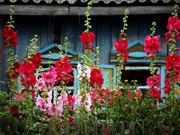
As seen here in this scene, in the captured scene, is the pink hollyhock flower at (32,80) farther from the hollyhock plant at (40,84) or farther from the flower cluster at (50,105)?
the flower cluster at (50,105)

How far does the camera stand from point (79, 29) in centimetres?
563

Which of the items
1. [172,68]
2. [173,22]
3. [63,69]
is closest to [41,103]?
[63,69]

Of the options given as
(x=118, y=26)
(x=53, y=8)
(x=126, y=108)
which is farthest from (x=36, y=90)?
(x=118, y=26)

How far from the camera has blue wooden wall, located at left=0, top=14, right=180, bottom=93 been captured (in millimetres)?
5574

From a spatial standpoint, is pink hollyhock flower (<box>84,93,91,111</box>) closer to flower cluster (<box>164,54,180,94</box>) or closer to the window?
flower cluster (<box>164,54,180,94</box>)

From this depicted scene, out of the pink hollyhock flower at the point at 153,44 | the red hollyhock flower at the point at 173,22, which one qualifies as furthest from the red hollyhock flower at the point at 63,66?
the red hollyhock flower at the point at 173,22

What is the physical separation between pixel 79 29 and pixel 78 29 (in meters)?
0.02

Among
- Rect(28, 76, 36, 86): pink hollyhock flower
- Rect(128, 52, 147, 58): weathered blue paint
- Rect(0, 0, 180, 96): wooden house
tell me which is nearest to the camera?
Rect(28, 76, 36, 86): pink hollyhock flower

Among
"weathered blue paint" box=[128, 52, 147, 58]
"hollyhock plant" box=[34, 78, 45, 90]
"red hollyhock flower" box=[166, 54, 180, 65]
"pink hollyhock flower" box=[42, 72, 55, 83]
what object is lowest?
"hollyhock plant" box=[34, 78, 45, 90]

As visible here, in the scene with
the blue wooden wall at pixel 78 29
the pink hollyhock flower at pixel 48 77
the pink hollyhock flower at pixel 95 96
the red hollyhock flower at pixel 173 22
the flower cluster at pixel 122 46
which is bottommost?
the pink hollyhock flower at pixel 95 96

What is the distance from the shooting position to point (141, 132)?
2973 millimetres

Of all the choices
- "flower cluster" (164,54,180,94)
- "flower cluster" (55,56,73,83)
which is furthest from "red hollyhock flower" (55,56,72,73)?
"flower cluster" (164,54,180,94)

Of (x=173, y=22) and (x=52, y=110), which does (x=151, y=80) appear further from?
(x=52, y=110)

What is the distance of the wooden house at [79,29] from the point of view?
5293 mm
